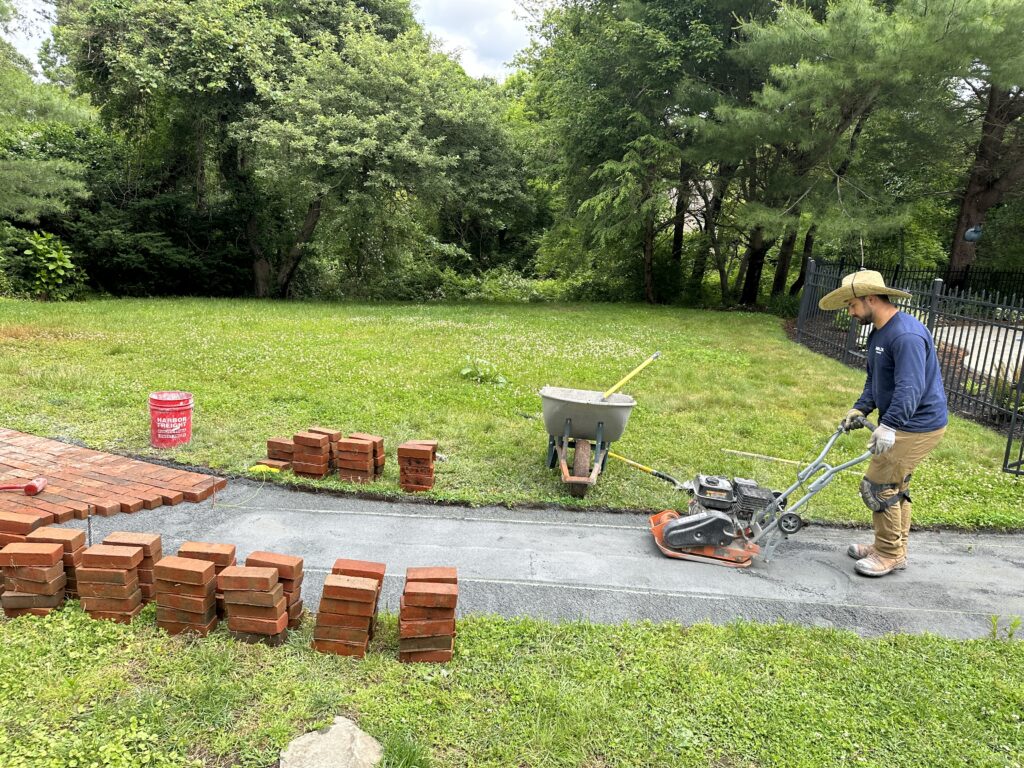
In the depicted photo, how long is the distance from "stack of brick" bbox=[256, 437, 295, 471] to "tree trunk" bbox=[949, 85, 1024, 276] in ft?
57.9

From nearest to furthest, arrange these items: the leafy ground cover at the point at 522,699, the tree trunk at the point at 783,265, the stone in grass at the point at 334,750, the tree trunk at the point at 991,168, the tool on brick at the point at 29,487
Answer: the stone in grass at the point at 334,750 < the leafy ground cover at the point at 522,699 < the tool on brick at the point at 29,487 < the tree trunk at the point at 991,168 < the tree trunk at the point at 783,265

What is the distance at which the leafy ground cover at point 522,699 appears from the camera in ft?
8.24

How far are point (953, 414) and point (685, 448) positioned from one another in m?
4.76

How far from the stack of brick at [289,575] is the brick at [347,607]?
254mm

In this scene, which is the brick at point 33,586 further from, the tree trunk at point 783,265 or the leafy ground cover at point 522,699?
the tree trunk at point 783,265

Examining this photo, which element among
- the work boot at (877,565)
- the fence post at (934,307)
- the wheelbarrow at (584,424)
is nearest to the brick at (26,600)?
the wheelbarrow at (584,424)

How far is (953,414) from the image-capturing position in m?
8.77

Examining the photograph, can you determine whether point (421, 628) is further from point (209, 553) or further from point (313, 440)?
point (313, 440)

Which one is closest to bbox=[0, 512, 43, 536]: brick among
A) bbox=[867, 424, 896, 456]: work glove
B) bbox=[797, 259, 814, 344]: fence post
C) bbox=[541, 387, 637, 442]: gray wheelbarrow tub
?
bbox=[541, 387, 637, 442]: gray wheelbarrow tub

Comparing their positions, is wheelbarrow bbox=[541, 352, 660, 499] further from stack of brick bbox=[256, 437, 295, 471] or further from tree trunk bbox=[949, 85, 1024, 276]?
tree trunk bbox=[949, 85, 1024, 276]

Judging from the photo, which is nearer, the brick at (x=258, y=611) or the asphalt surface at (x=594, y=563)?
the brick at (x=258, y=611)

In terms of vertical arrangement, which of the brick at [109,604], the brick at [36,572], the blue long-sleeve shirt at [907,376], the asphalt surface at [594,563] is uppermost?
the blue long-sleeve shirt at [907,376]

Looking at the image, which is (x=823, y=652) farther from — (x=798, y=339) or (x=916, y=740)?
(x=798, y=339)

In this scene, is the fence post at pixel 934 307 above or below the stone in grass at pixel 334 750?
above
